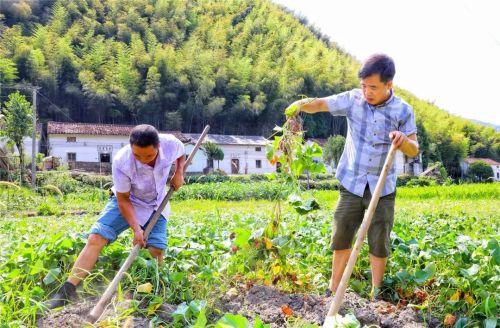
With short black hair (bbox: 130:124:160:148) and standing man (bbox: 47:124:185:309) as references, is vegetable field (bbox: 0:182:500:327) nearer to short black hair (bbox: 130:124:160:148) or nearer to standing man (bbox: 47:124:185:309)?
standing man (bbox: 47:124:185:309)

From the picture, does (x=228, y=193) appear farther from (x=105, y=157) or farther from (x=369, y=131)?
(x=105, y=157)

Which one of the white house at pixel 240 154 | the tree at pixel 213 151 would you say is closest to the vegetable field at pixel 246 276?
the tree at pixel 213 151

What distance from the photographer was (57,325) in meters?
2.29

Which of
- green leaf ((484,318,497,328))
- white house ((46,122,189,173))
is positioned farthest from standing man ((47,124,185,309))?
Result: white house ((46,122,189,173))

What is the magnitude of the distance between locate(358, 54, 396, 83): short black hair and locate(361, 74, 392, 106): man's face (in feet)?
0.08

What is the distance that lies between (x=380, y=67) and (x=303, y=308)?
1.40 meters

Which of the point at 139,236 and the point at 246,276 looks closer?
the point at 139,236

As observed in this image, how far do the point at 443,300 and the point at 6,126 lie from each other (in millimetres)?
21341

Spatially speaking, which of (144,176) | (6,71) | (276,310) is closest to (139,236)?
(144,176)

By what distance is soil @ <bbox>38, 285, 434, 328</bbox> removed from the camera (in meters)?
2.35

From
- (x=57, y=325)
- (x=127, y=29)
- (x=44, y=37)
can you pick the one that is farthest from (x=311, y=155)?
(x=127, y=29)

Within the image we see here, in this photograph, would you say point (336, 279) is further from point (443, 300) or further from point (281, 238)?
point (443, 300)

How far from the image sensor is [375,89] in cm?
263

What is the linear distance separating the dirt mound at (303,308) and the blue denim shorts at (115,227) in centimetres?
60
